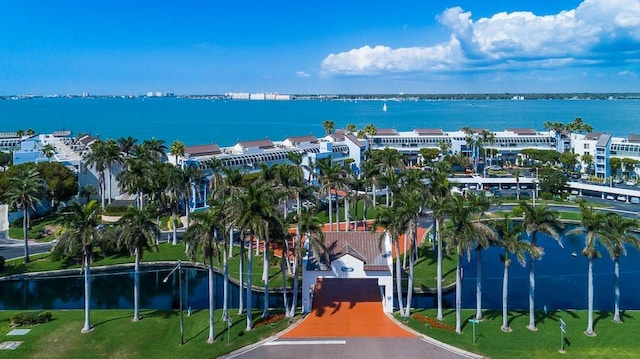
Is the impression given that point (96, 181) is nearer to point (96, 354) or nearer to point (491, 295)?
point (96, 354)

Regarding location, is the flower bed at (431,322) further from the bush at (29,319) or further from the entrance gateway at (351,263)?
the bush at (29,319)

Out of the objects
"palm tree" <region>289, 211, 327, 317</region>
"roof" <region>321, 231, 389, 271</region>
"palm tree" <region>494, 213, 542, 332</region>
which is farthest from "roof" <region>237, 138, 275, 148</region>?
"palm tree" <region>494, 213, 542, 332</region>

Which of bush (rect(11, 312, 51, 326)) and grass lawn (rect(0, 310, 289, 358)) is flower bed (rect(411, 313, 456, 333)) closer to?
grass lawn (rect(0, 310, 289, 358))

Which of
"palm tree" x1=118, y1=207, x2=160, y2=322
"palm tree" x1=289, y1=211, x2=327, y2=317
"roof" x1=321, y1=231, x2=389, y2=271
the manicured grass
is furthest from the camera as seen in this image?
"roof" x1=321, y1=231, x2=389, y2=271

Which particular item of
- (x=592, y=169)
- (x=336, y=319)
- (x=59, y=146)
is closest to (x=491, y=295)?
(x=336, y=319)

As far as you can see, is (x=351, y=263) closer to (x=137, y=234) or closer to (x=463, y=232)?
(x=463, y=232)

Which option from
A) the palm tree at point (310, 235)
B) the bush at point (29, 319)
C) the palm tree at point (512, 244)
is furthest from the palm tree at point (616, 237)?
the bush at point (29, 319)
